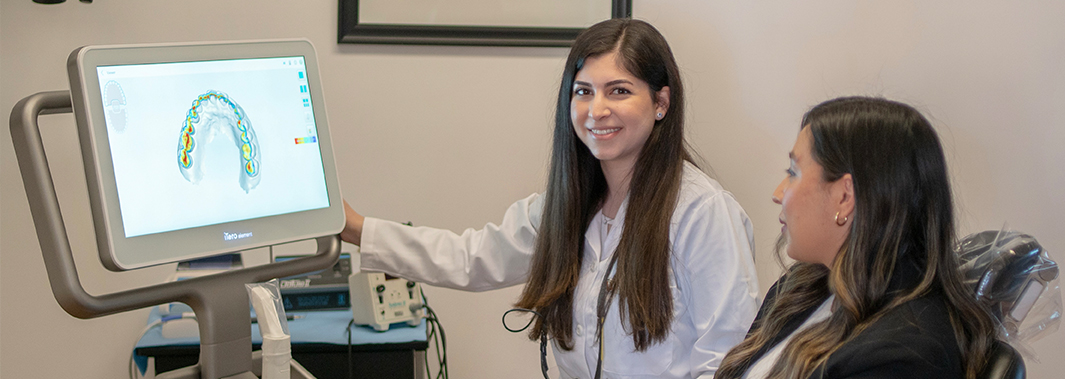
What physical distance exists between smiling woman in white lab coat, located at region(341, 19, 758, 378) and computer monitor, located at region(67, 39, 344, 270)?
30 cm

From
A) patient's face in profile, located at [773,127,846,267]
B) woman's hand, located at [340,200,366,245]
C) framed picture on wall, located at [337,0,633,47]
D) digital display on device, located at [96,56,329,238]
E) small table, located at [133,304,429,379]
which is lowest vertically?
small table, located at [133,304,429,379]

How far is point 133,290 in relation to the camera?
1021 mm

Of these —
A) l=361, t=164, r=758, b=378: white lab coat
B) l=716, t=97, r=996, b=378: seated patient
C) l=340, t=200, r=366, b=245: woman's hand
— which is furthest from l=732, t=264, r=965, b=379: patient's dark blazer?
l=340, t=200, r=366, b=245: woman's hand

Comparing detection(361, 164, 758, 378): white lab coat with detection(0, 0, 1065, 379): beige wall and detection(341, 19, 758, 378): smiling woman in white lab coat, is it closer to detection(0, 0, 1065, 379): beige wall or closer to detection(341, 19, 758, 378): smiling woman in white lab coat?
detection(341, 19, 758, 378): smiling woman in white lab coat

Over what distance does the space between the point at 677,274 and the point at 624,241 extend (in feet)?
0.38

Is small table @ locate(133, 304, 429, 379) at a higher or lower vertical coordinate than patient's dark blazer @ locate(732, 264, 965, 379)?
lower

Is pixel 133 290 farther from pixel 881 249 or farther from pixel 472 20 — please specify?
pixel 472 20

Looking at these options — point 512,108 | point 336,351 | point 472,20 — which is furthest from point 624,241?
point 472,20

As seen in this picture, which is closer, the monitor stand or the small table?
the monitor stand

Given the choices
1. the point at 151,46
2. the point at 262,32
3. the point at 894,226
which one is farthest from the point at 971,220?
the point at 151,46

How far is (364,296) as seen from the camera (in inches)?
70.6

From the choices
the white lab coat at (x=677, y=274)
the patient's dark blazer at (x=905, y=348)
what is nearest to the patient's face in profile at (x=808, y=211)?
the patient's dark blazer at (x=905, y=348)

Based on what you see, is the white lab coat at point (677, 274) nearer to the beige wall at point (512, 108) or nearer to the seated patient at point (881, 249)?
the seated patient at point (881, 249)

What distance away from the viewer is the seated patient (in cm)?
92
